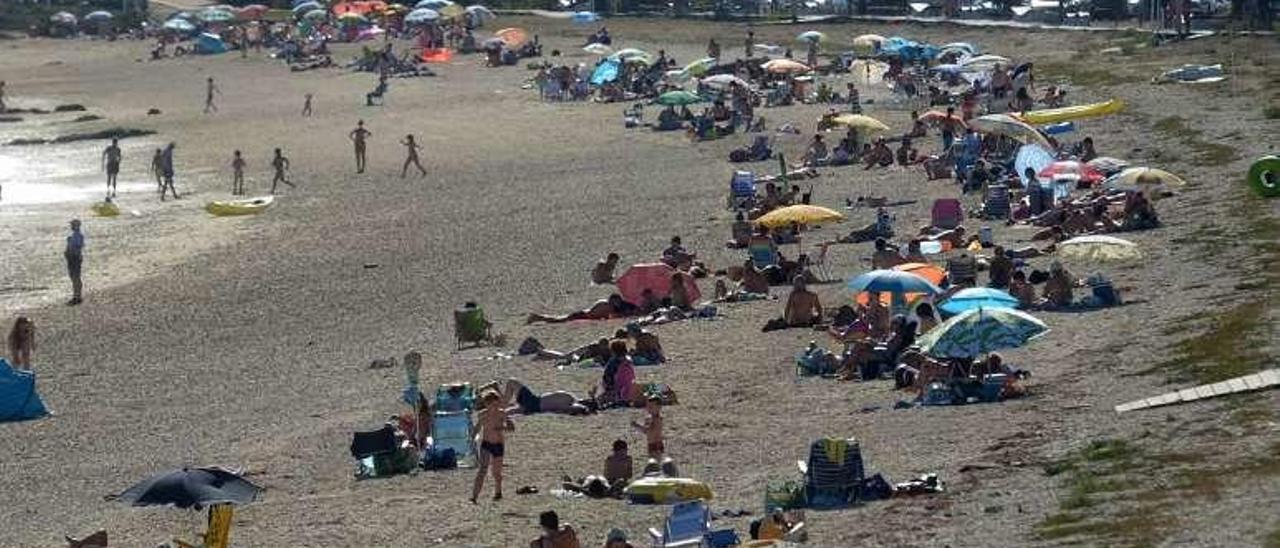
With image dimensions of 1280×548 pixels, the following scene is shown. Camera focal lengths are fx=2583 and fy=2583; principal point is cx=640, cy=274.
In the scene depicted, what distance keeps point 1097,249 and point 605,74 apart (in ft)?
104

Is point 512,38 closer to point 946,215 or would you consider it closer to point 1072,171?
point 1072,171

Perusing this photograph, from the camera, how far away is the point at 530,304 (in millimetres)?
30578

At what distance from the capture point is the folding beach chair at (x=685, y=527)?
55.7ft

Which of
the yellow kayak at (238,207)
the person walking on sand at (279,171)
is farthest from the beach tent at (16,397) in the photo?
the person walking on sand at (279,171)

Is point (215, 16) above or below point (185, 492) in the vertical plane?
below

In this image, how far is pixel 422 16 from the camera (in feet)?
250

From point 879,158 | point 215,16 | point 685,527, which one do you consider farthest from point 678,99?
point 215,16

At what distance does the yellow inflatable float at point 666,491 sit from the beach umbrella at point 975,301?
4758 millimetres

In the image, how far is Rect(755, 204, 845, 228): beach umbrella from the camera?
1196 inches

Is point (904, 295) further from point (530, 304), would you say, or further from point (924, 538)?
point (924, 538)

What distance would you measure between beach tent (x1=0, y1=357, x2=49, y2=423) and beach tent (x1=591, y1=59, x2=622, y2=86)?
3472 cm

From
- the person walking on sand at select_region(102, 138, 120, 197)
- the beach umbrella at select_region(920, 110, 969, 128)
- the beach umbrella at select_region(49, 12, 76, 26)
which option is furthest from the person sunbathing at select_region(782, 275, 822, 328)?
the beach umbrella at select_region(49, 12, 76, 26)

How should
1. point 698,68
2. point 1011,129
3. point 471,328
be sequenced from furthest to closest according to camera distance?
point 698,68 < point 1011,129 < point 471,328

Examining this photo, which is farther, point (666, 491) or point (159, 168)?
point (159, 168)
